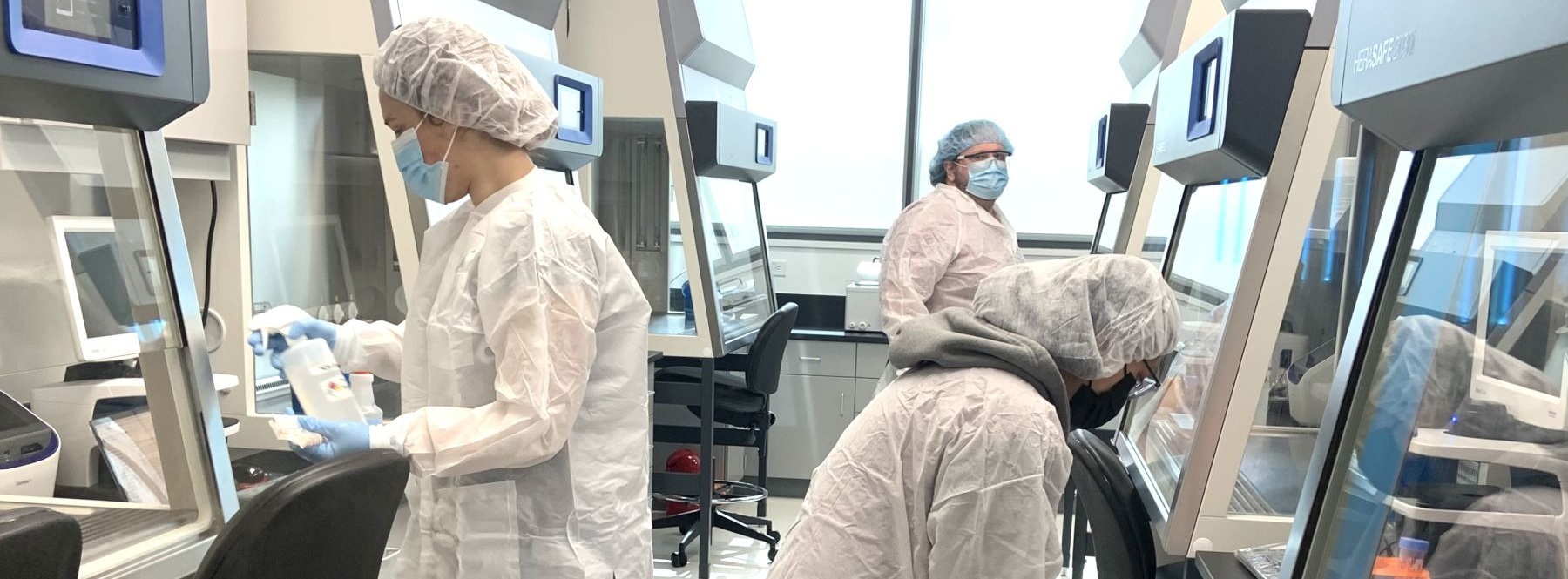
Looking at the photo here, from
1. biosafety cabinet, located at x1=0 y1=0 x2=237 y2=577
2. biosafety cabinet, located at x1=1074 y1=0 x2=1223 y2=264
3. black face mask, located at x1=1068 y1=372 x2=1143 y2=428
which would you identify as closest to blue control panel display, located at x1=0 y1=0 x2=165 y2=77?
biosafety cabinet, located at x1=0 y1=0 x2=237 y2=577

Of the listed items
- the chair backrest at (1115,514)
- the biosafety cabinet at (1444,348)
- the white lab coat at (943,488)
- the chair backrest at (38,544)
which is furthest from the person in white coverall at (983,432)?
the chair backrest at (38,544)

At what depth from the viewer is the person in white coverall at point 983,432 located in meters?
1.06

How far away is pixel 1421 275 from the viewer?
0.91 meters

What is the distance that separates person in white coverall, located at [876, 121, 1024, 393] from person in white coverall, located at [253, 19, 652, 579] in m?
1.41

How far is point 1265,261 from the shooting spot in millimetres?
1347

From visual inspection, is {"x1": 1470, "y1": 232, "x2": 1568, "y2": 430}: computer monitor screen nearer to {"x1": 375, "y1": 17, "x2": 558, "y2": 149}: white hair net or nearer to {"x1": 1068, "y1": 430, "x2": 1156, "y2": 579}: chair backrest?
{"x1": 1068, "y1": 430, "x2": 1156, "y2": 579}: chair backrest

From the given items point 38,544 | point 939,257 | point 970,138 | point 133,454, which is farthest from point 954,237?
point 38,544

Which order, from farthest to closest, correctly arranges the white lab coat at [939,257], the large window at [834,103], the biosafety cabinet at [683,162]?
the large window at [834,103]
the biosafety cabinet at [683,162]
the white lab coat at [939,257]

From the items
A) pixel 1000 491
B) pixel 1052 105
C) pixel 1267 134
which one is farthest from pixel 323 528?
pixel 1052 105

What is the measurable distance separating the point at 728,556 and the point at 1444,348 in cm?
276

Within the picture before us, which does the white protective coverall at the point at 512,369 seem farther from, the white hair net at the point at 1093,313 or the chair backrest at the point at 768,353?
the chair backrest at the point at 768,353

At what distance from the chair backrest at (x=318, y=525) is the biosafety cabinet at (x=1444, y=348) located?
930 mm

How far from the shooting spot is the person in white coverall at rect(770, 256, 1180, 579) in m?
1.06

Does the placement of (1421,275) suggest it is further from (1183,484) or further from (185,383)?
(185,383)
